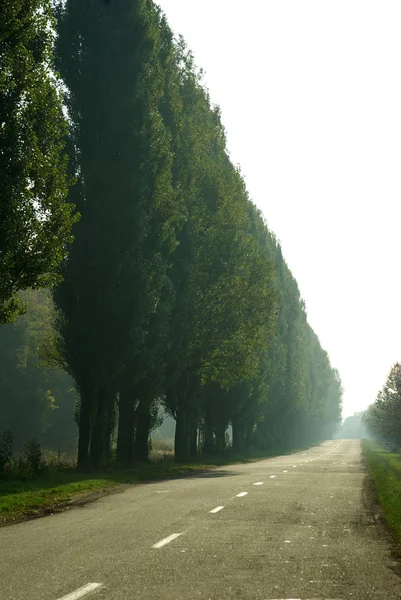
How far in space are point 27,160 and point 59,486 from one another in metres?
8.86

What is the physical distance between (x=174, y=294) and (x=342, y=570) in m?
25.5

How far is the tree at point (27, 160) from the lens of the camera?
20.3m

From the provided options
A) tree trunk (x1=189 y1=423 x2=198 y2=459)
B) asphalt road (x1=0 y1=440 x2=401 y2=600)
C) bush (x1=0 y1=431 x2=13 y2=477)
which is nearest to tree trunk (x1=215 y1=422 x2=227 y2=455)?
tree trunk (x1=189 y1=423 x2=198 y2=459)

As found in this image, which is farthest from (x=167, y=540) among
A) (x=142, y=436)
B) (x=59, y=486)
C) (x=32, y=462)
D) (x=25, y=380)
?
(x=25, y=380)

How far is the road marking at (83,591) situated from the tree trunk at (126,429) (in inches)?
1027

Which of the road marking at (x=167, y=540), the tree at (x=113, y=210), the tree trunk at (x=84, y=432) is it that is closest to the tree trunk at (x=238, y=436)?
the tree at (x=113, y=210)

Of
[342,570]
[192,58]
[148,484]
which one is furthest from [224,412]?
[342,570]

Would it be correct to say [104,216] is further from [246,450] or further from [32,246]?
[246,450]

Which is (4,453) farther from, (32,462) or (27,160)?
Answer: (27,160)

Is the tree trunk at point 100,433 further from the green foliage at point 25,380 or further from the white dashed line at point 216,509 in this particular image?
the green foliage at point 25,380

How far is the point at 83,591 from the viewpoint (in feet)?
25.8

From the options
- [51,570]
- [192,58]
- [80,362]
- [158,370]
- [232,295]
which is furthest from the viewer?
[192,58]

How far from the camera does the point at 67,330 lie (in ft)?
94.0

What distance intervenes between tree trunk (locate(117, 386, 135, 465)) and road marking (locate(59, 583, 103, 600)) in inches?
1027
